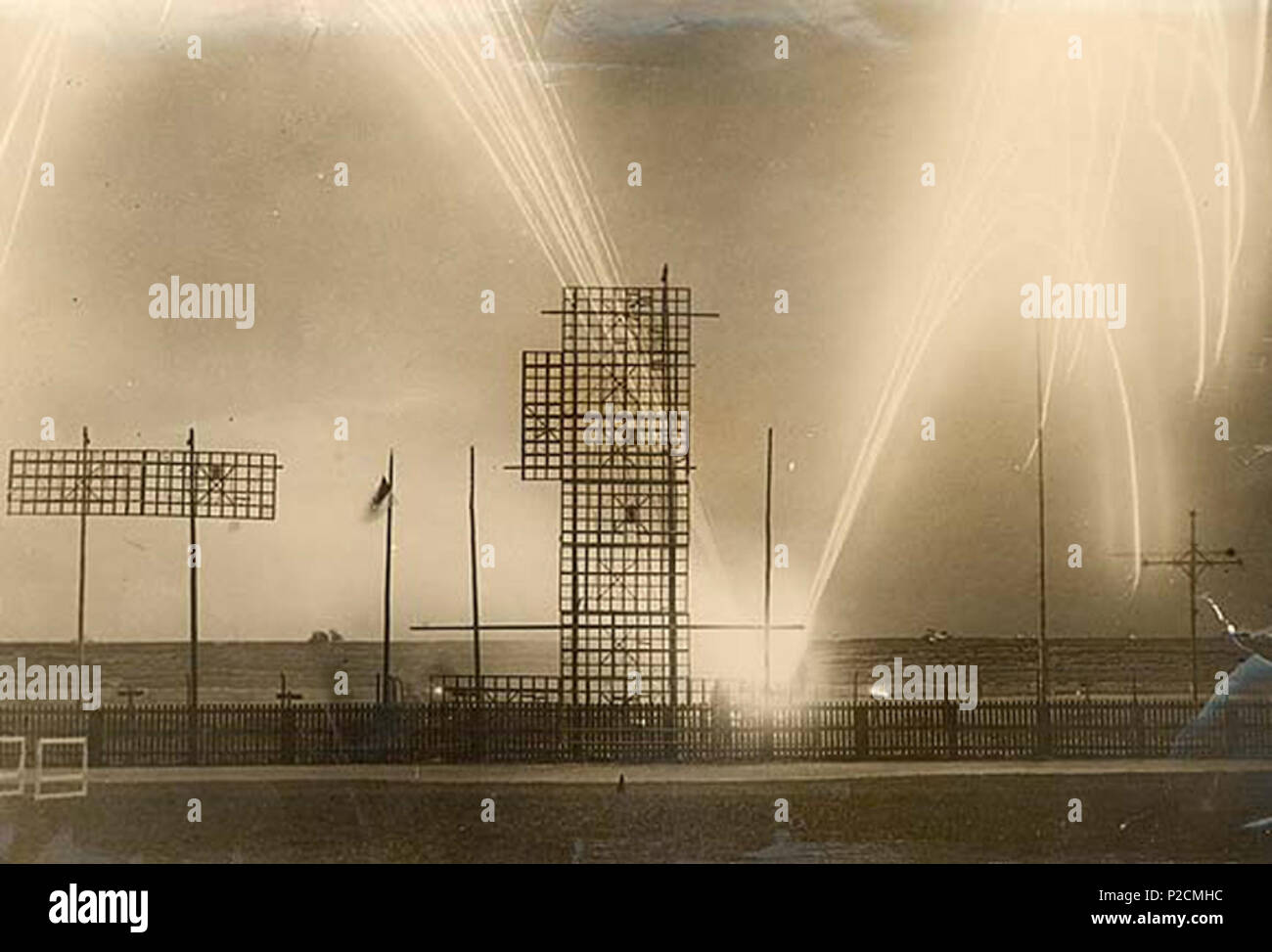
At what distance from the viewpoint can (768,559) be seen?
13.1 m

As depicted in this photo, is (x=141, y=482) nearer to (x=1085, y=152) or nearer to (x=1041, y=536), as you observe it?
(x=1041, y=536)

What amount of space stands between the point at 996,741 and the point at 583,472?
3.65 m

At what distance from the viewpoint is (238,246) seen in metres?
12.2

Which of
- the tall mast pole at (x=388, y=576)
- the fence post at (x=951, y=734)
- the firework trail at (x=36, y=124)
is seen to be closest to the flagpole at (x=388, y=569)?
the tall mast pole at (x=388, y=576)

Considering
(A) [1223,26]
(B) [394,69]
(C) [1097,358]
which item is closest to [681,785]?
(C) [1097,358]

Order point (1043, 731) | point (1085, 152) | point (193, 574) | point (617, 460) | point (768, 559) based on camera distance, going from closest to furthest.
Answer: point (1085, 152) < point (193, 574) < point (768, 559) < point (617, 460) < point (1043, 731)

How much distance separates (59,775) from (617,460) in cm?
445

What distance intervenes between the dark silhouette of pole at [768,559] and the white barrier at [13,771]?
17.0ft

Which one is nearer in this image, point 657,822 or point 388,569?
point 657,822

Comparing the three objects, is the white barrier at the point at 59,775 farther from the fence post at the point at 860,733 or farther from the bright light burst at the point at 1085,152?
the bright light burst at the point at 1085,152

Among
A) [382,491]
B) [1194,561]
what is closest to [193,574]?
[382,491]

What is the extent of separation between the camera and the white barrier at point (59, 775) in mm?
11672
